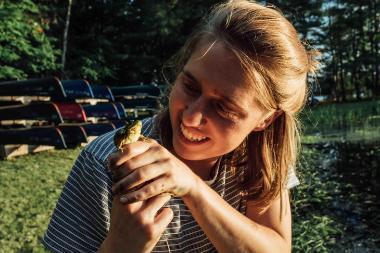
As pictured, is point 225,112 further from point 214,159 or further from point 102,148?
point 102,148

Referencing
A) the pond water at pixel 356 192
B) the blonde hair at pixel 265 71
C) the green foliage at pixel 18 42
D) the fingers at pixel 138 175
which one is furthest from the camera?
the green foliage at pixel 18 42

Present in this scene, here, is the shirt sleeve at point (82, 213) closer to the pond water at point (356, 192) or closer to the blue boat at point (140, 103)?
the pond water at point (356, 192)

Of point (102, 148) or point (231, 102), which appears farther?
point (102, 148)

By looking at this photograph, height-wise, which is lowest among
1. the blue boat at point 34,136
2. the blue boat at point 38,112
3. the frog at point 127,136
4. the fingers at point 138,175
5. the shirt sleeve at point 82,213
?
the blue boat at point 34,136

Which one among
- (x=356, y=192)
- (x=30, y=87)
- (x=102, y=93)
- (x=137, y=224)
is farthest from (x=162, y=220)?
(x=102, y=93)

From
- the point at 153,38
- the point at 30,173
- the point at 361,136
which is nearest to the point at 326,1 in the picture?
the point at 153,38

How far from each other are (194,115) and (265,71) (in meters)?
0.40

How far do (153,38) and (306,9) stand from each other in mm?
12632

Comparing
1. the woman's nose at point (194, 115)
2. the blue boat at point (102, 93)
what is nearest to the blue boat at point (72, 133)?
the blue boat at point (102, 93)

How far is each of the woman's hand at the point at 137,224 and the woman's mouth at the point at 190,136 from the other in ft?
1.28

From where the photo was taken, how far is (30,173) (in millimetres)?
6809

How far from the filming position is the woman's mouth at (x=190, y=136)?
5.59 ft

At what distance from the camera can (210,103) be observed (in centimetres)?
168

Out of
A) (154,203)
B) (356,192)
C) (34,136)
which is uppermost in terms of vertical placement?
(154,203)
